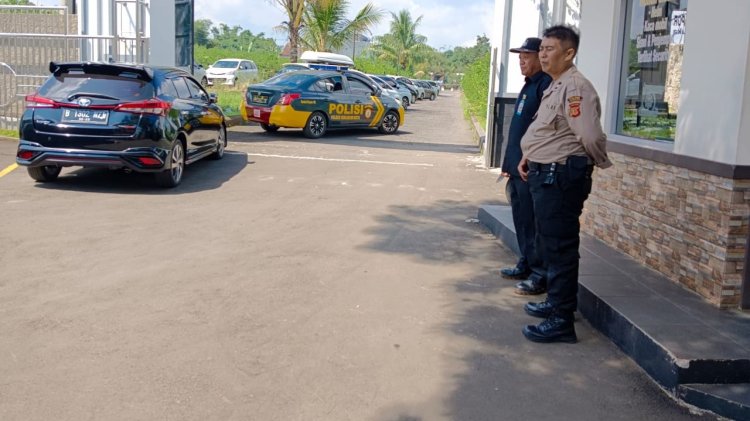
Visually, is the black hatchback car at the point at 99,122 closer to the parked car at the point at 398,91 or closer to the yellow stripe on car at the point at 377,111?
the yellow stripe on car at the point at 377,111

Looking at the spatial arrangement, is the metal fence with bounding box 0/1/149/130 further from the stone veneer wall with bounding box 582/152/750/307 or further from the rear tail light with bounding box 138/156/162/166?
the stone veneer wall with bounding box 582/152/750/307

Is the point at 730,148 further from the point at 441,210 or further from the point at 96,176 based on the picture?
the point at 96,176

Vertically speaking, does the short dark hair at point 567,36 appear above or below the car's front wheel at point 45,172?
above

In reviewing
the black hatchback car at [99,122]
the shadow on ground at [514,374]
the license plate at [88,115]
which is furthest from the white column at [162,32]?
the shadow on ground at [514,374]

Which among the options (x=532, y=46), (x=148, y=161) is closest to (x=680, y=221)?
(x=532, y=46)

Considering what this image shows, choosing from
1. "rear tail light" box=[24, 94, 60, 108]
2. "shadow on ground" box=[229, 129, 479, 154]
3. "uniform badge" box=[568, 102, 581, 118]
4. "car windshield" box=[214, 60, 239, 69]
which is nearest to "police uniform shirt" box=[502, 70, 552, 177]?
"uniform badge" box=[568, 102, 581, 118]

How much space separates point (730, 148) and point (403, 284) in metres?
2.60

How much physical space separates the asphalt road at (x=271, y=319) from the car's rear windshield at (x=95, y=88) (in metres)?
1.20

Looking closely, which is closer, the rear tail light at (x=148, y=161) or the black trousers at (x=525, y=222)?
the black trousers at (x=525, y=222)

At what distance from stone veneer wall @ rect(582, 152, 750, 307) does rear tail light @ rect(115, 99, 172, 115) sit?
5409mm

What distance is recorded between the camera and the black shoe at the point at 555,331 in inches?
196

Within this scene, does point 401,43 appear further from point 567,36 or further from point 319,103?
point 567,36

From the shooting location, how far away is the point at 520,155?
589 centimetres

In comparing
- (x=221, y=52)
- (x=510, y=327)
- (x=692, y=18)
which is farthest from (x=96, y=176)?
(x=221, y=52)
